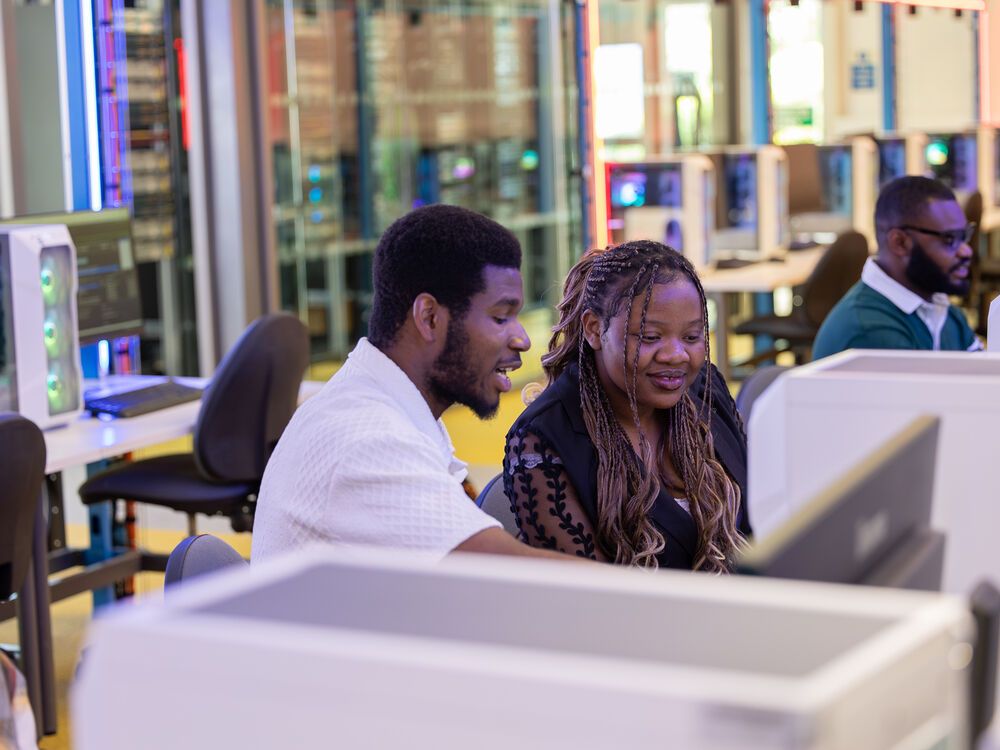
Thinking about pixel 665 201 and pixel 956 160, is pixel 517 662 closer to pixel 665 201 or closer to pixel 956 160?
pixel 665 201

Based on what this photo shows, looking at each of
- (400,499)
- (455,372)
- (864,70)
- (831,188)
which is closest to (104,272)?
(455,372)

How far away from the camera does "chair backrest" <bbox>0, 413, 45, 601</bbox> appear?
3145 mm

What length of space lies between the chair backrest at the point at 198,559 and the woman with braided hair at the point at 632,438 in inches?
17.2

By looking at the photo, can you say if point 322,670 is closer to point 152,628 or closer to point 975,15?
point 152,628

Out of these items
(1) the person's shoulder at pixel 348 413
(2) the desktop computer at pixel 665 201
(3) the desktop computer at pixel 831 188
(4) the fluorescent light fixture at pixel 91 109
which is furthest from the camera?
(3) the desktop computer at pixel 831 188

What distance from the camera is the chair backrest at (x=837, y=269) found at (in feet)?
20.8

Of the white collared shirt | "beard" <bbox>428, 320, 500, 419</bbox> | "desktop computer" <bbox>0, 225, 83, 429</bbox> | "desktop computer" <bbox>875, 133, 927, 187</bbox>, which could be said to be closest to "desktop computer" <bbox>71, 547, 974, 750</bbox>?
"beard" <bbox>428, 320, 500, 419</bbox>

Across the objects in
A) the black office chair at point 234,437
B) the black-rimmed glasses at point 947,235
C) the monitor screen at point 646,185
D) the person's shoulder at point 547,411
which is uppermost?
the monitor screen at point 646,185

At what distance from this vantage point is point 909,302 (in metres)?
3.35

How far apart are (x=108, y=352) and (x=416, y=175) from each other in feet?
8.49

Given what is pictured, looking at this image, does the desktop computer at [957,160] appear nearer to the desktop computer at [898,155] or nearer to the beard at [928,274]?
the desktop computer at [898,155]

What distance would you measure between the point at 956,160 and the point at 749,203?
2116mm

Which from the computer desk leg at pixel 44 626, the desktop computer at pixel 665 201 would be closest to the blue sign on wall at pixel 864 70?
the desktop computer at pixel 665 201

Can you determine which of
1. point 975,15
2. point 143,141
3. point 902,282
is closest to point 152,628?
point 902,282
